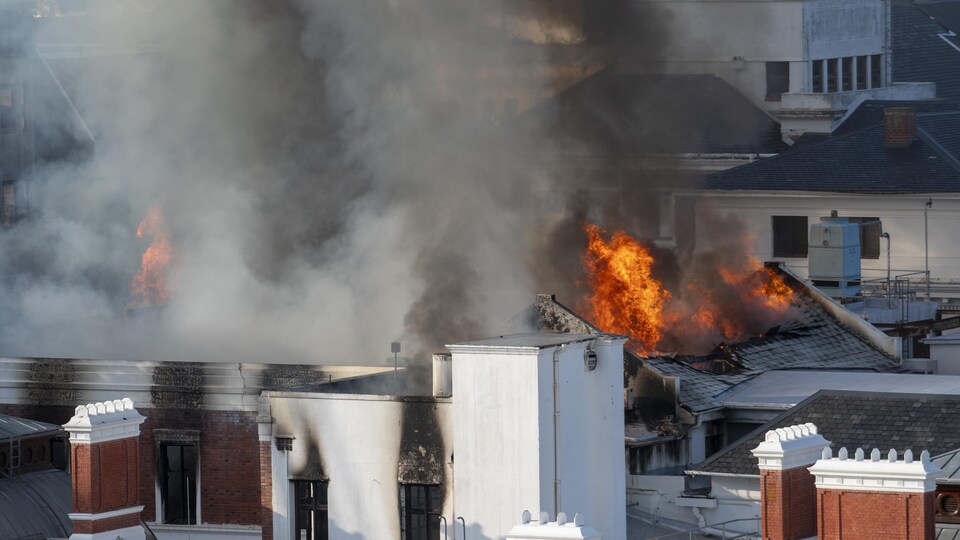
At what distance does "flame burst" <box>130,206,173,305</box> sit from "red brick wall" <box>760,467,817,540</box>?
118 feet

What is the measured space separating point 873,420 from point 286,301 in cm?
2587

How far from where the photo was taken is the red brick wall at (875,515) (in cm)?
2633

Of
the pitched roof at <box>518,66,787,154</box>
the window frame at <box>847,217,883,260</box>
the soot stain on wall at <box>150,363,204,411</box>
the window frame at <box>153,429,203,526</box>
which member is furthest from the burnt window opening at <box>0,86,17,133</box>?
the window frame at <box>153,429,203,526</box>

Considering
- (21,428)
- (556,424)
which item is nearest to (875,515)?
(556,424)

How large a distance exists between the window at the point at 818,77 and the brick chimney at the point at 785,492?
5782 cm

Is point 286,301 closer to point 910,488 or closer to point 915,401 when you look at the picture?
point 915,401

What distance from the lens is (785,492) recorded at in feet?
94.0

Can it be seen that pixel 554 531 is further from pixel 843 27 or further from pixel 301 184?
pixel 843 27

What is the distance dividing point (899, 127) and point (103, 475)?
144 feet

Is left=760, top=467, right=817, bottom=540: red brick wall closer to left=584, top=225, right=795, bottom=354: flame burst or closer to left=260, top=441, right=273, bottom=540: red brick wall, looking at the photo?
left=260, top=441, right=273, bottom=540: red brick wall

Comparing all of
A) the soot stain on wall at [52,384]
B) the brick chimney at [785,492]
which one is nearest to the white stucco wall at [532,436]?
the brick chimney at [785,492]

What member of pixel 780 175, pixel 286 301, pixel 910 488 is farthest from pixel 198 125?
pixel 910 488

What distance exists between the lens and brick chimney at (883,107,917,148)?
7325 cm

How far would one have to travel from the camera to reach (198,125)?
6756 cm
